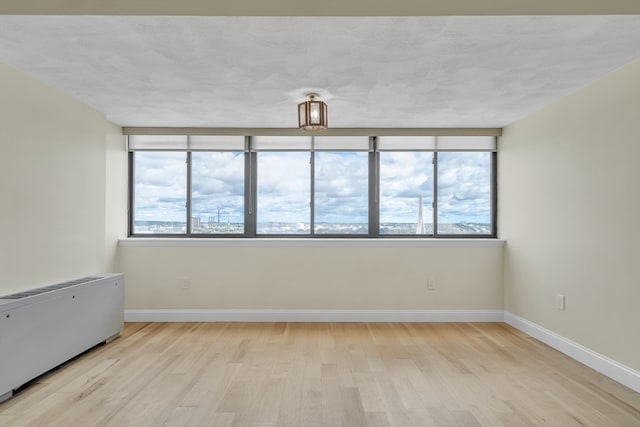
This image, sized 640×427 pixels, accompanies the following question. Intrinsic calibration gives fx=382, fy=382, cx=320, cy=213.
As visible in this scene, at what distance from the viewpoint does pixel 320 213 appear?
15.1 feet

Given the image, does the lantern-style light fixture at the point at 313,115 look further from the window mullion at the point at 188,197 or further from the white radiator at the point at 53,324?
the white radiator at the point at 53,324

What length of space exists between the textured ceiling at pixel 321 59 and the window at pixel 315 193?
0.91 meters

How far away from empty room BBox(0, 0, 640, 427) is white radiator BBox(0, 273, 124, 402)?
2cm

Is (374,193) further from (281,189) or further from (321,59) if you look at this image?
(321,59)

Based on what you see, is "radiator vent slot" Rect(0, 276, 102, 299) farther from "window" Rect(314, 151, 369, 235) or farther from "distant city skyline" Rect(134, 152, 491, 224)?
"window" Rect(314, 151, 369, 235)

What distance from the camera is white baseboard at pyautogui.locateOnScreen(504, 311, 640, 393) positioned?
2662mm

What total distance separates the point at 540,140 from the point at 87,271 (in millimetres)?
4633

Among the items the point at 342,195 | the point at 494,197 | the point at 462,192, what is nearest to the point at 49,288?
the point at 342,195

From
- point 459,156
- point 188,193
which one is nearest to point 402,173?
point 459,156

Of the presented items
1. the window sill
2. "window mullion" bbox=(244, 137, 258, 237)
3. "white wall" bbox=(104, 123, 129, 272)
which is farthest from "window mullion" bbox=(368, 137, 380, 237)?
"white wall" bbox=(104, 123, 129, 272)

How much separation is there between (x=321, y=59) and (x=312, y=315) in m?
2.88

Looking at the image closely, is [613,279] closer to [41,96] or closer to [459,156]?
[459,156]

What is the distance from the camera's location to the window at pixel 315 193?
4.59 metres

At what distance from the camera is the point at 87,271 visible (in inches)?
149
